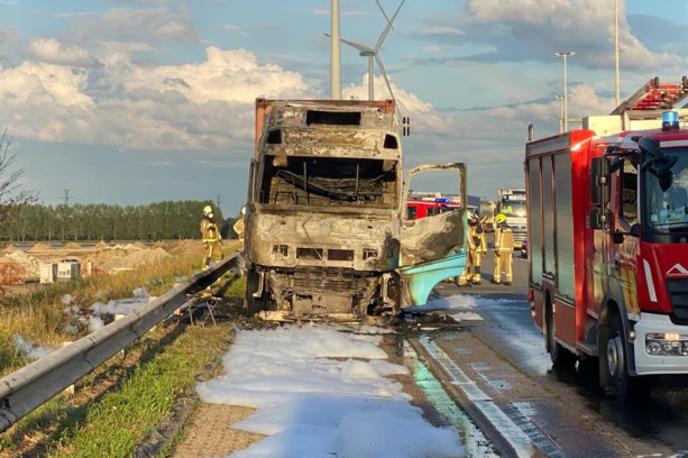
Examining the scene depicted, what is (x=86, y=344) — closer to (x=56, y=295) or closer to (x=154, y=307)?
(x=154, y=307)

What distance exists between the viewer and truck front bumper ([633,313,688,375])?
743cm

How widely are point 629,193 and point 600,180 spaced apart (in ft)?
0.89

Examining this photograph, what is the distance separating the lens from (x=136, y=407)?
700 cm

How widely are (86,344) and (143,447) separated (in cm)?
127

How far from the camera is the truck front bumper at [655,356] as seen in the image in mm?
7426

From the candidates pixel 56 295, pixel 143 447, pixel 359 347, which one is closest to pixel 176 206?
pixel 56 295

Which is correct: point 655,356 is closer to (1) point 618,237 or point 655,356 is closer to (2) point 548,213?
(1) point 618,237

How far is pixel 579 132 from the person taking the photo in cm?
937

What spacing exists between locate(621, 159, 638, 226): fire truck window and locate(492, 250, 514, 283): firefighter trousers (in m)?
14.7

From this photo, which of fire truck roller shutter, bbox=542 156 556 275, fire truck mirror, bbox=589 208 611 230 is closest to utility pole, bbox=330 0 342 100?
fire truck roller shutter, bbox=542 156 556 275

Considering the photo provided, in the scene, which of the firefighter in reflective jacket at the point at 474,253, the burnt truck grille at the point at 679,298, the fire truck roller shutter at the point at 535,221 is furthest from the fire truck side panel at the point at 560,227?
the firefighter in reflective jacket at the point at 474,253

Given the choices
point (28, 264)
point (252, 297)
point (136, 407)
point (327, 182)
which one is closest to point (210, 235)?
point (327, 182)

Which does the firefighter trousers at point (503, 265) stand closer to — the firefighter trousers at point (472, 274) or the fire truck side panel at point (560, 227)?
the firefighter trousers at point (472, 274)

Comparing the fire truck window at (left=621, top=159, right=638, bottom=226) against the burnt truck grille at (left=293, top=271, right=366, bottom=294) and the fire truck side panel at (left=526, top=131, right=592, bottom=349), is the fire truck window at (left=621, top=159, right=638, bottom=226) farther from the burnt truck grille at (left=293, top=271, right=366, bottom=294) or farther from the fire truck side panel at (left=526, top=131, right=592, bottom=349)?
the burnt truck grille at (left=293, top=271, right=366, bottom=294)
